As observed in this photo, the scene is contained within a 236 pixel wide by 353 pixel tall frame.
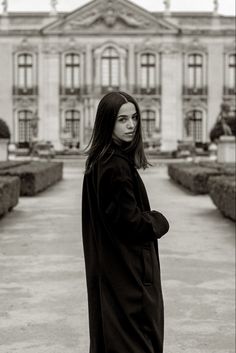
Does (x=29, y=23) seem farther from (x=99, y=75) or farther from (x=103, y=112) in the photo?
(x=103, y=112)

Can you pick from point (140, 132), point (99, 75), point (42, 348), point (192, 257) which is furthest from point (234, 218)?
point (99, 75)

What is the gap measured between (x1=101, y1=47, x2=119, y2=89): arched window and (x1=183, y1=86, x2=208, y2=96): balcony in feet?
13.8

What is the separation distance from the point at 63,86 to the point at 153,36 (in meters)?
6.18

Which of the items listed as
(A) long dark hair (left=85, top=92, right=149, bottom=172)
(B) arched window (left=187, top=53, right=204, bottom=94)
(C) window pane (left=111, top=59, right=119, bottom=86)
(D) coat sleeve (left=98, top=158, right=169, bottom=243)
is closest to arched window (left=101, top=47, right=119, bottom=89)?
(C) window pane (left=111, top=59, right=119, bottom=86)

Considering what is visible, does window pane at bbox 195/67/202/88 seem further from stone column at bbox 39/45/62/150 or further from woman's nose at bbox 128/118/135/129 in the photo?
woman's nose at bbox 128/118/135/129

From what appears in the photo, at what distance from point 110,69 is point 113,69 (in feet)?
0.60

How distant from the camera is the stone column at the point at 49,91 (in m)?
47.8

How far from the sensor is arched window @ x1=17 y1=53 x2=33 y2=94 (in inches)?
1895

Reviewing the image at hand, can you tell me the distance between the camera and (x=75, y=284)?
23.3 feet

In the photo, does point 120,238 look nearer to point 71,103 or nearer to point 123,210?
point 123,210

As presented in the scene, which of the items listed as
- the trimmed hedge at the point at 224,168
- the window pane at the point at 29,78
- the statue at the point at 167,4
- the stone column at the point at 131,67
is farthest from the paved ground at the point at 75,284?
the statue at the point at 167,4

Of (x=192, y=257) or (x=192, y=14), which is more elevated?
(x=192, y=14)

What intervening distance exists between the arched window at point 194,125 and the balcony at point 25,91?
9311mm

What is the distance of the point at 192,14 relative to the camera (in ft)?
164
